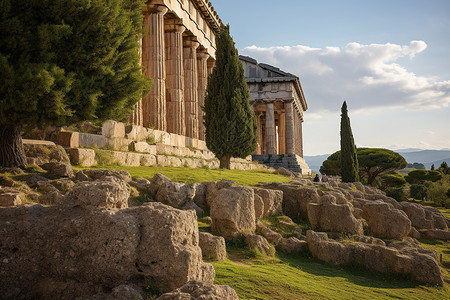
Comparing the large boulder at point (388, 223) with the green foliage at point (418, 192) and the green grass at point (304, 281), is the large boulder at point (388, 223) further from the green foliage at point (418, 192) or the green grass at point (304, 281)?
the green foliage at point (418, 192)

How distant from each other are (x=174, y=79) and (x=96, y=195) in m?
18.9

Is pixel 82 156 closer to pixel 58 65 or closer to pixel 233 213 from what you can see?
pixel 58 65

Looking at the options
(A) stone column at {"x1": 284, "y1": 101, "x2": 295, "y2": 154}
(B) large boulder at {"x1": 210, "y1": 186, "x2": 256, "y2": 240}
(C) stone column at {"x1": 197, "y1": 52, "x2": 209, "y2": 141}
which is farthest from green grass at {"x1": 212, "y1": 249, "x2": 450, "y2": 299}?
(A) stone column at {"x1": 284, "y1": 101, "x2": 295, "y2": 154}

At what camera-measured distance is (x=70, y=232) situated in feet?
13.1

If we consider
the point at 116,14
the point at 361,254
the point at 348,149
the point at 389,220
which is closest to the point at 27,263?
the point at 361,254

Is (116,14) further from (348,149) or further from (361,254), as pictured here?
(348,149)

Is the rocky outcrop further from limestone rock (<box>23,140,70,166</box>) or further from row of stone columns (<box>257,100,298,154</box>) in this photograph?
row of stone columns (<box>257,100,298,154</box>)

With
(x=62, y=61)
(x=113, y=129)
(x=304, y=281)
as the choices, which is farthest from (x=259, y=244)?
(x=113, y=129)

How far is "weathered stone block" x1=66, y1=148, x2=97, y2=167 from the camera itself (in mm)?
10789

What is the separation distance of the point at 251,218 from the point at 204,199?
1962 mm

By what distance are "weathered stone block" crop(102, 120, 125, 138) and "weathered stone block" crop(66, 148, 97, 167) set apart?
3071 millimetres

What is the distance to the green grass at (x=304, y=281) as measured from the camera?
5.16 meters

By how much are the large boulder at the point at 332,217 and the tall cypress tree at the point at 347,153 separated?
77.4 ft

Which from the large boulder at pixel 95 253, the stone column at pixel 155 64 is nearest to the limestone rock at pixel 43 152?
the large boulder at pixel 95 253
